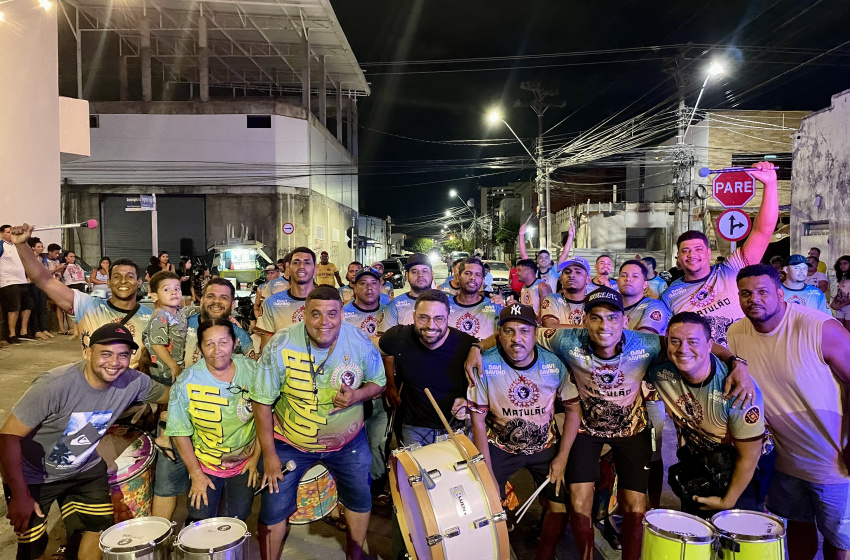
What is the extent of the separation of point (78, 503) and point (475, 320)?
152 inches

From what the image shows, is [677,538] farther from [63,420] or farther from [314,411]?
[63,420]

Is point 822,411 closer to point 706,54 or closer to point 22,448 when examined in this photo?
point 22,448

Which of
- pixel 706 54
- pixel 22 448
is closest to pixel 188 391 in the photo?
pixel 22 448

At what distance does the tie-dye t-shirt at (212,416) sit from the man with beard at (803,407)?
11.4ft

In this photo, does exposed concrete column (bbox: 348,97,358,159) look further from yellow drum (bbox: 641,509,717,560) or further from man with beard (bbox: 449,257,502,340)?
yellow drum (bbox: 641,509,717,560)

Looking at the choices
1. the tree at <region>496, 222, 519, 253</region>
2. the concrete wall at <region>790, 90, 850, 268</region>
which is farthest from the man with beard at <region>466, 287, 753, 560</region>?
the tree at <region>496, 222, 519, 253</region>

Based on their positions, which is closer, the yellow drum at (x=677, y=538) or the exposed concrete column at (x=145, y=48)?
the yellow drum at (x=677, y=538)

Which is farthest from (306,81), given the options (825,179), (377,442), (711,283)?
(377,442)

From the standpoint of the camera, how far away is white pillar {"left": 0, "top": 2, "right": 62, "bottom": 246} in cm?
1103

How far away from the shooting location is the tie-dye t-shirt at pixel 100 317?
500 centimetres

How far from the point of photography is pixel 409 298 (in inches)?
253

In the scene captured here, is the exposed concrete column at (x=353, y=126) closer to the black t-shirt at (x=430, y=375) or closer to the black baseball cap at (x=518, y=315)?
the black t-shirt at (x=430, y=375)

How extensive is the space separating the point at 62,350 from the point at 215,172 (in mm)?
21958

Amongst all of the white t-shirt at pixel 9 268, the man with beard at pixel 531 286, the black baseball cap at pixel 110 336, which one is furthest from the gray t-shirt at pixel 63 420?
the white t-shirt at pixel 9 268
